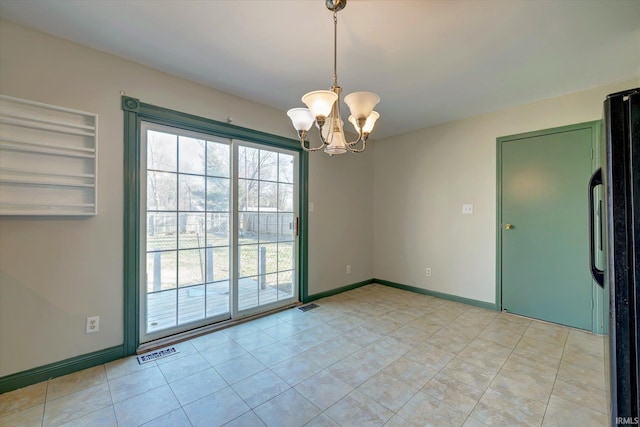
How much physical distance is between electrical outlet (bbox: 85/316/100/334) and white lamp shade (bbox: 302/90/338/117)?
230 centimetres

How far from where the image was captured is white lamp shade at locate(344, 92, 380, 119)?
1.61 meters

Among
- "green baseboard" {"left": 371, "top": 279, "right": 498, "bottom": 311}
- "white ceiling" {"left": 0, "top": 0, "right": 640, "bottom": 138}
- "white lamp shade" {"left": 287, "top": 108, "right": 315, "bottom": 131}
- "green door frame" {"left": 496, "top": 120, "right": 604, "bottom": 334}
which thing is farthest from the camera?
"green baseboard" {"left": 371, "top": 279, "right": 498, "bottom": 311}

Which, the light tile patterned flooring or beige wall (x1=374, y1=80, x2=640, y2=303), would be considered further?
beige wall (x1=374, y1=80, x2=640, y2=303)

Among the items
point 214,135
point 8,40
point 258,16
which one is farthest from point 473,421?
point 8,40

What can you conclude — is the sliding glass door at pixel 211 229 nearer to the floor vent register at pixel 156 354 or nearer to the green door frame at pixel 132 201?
the green door frame at pixel 132 201

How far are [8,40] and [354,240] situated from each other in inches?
157

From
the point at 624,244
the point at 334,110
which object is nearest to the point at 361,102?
the point at 334,110

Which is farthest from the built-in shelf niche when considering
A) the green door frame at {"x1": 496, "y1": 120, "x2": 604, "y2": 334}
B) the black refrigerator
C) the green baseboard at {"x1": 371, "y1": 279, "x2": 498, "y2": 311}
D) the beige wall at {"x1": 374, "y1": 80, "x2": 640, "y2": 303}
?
the green door frame at {"x1": 496, "y1": 120, "x2": 604, "y2": 334}

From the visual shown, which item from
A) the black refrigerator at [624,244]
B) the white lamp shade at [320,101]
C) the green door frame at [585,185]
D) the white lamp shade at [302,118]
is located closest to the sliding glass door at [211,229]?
the white lamp shade at [302,118]

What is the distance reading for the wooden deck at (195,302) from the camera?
251 cm

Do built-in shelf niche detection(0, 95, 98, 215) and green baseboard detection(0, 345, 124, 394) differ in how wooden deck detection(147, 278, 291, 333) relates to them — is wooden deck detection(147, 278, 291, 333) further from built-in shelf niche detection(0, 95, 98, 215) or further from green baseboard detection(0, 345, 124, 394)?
built-in shelf niche detection(0, 95, 98, 215)

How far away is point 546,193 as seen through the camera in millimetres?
2994

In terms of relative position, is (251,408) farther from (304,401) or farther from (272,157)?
(272,157)

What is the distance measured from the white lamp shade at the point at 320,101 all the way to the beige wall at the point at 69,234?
5.30ft
